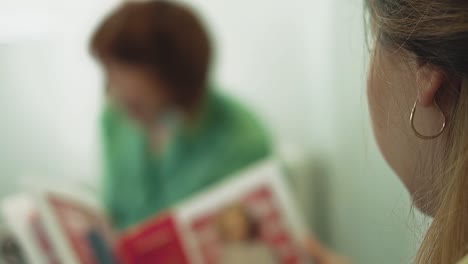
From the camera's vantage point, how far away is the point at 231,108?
875mm

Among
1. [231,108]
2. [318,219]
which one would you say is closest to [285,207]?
[231,108]

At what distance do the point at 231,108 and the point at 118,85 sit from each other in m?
0.20

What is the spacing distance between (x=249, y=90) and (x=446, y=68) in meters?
0.85

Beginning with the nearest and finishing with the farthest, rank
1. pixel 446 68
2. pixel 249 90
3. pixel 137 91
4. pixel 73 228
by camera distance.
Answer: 1. pixel 446 68
2. pixel 73 228
3. pixel 137 91
4. pixel 249 90

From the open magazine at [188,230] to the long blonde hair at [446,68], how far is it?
407mm

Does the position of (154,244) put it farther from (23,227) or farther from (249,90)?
(249,90)

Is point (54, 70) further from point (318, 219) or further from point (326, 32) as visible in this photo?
point (318, 219)

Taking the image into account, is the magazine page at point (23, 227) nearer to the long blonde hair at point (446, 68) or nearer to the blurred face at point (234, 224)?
the blurred face at point (234, 224)

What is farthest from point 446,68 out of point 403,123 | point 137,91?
point 137,91

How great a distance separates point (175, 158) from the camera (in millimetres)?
879

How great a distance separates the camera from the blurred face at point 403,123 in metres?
0.32

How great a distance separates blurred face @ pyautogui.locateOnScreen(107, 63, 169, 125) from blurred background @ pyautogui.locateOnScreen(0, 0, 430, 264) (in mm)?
125

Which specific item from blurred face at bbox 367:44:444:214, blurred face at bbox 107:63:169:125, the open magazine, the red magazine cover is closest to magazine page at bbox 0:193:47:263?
the open magazine

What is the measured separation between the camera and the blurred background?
0.88m
